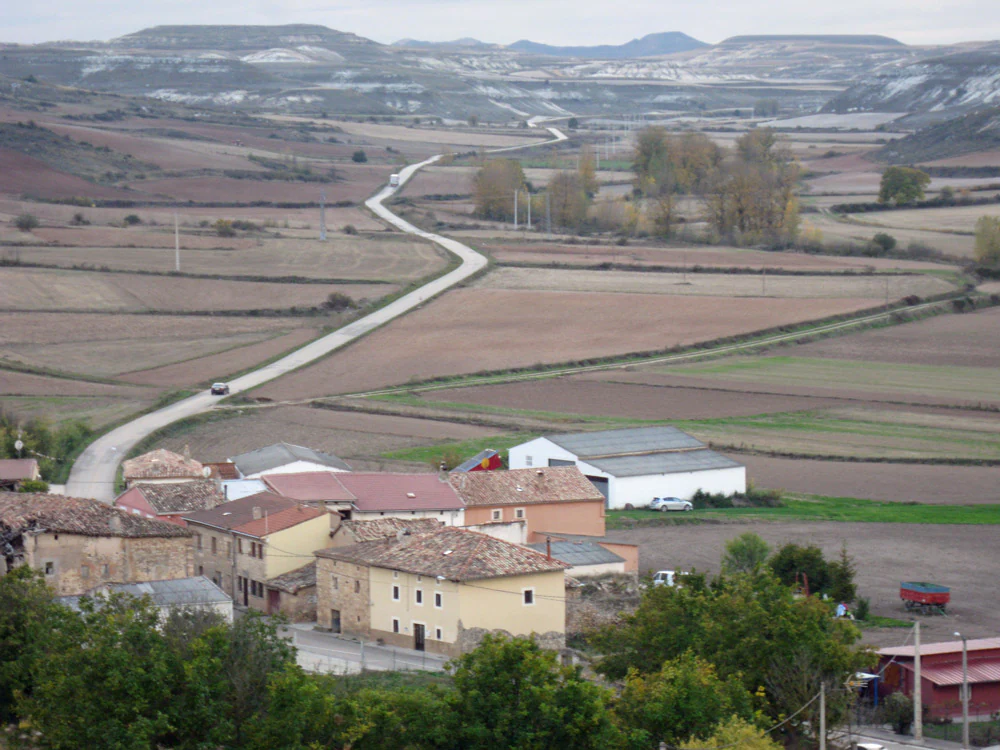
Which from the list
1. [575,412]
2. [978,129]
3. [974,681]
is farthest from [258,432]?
[978,129]

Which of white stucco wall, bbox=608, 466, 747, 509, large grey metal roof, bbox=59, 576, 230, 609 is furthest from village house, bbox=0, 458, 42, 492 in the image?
white stucco wall, bbox=608, 466, 747, 509

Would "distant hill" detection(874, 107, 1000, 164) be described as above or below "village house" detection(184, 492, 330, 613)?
above

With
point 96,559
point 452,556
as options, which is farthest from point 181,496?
point 452,556

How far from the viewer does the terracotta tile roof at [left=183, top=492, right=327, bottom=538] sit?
34438mm

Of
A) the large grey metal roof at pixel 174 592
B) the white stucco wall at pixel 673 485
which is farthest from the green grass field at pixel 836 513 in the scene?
the large grey metal roof at pixel 174 592

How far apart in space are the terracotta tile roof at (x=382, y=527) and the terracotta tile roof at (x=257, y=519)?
0.93 m

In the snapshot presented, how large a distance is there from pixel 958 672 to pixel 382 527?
13.8 m

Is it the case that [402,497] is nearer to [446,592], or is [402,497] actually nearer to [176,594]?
[446,592]

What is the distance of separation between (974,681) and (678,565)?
1022 cm

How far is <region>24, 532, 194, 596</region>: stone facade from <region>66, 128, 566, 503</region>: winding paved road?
923 cm

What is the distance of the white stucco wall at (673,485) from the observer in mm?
45594

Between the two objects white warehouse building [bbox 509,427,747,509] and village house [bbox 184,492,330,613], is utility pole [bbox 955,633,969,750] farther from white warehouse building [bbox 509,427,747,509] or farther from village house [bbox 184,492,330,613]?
white warehouse building [bbox 509,427,747,509]

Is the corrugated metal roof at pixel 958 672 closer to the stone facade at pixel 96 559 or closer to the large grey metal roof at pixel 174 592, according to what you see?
the large grey metal roof at pixel 174 592

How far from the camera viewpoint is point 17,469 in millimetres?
43625
